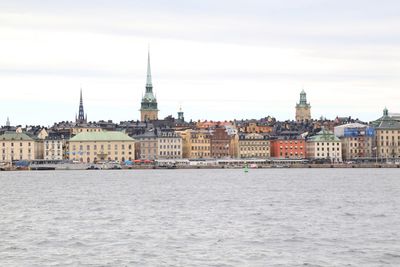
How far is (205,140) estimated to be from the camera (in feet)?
409

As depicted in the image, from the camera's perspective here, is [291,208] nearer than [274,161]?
Yes

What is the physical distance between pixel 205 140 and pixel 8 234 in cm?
9717

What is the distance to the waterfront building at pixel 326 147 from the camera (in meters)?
122

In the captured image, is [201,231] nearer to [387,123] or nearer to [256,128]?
[387,123]

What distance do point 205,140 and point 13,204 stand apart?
84.5 meters

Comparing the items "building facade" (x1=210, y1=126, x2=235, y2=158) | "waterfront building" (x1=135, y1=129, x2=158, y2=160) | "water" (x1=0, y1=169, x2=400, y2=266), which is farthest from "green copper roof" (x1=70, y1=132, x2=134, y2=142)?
"water" (x1=0, y1=169, x2=400, y2=266)

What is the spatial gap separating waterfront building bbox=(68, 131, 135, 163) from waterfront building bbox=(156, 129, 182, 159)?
13.0ft

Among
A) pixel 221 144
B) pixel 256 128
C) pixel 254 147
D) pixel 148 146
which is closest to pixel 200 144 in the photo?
pixel 221 144

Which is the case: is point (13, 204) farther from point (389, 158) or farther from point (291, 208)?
point (389, 158)

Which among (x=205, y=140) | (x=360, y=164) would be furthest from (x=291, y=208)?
(x=205, y=140)

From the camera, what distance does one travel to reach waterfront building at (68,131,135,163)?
118 meters

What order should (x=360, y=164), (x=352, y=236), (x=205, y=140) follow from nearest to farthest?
Answer: 1. (x=352, y=236)
2. (x=360, y=164)
3. (x=205, y=140)

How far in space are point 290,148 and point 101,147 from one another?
2271 cm

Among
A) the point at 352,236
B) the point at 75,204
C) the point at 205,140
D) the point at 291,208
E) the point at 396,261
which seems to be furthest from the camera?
the point at 205,140
